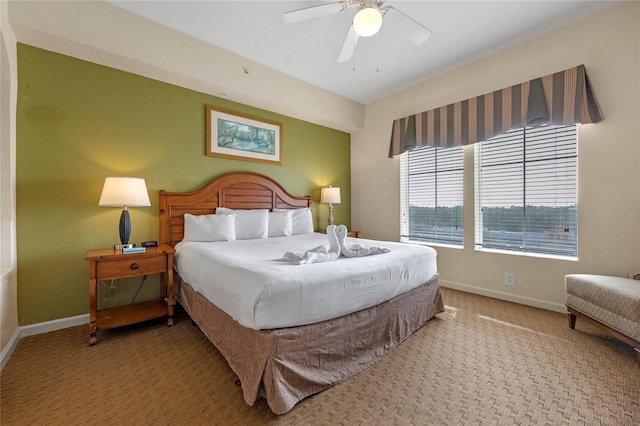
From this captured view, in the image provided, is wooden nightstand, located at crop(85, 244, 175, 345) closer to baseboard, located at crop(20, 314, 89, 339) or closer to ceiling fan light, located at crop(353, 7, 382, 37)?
baseboard, located at crop(20, 314, 89, 339)

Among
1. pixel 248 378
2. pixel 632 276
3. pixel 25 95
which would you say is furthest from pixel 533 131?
pixel 25 95

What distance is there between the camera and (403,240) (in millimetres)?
4199

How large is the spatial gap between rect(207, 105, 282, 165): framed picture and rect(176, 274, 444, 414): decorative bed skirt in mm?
1921

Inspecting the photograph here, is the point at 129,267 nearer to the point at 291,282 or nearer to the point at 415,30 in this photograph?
the point at 291,282

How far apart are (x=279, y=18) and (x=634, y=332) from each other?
3759 mm

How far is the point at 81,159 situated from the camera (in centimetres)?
251

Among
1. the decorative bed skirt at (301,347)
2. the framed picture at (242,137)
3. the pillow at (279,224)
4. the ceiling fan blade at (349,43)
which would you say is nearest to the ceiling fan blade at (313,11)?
the ceiling fan blade at (349,43)

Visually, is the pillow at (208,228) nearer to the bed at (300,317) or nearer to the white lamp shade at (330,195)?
the bed at (300,317)

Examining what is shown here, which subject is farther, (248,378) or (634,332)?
(634,332)

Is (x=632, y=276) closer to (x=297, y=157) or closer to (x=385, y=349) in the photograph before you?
(x=385, y=349)

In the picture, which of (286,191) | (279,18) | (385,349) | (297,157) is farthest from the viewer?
(297,157)

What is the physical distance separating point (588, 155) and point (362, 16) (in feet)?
8.42

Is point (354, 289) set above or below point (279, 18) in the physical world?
below

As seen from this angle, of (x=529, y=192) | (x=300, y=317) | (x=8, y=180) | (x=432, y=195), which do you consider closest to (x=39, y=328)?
(x=8, y=180)
